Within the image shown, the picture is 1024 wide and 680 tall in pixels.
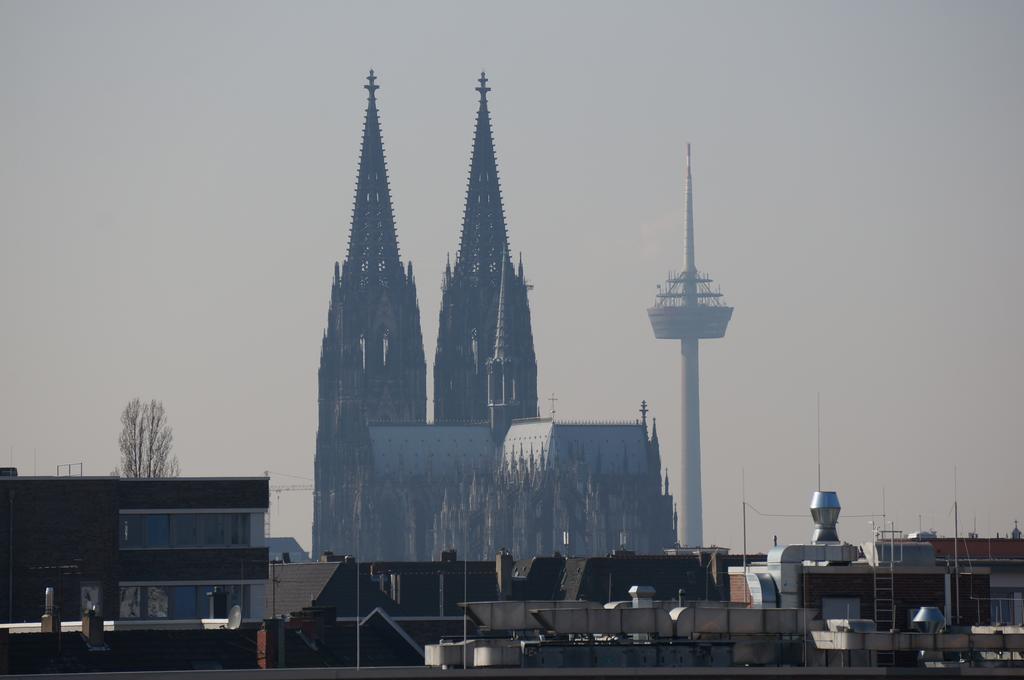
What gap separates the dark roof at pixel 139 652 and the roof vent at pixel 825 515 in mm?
13360

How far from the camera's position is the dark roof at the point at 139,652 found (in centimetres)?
5641

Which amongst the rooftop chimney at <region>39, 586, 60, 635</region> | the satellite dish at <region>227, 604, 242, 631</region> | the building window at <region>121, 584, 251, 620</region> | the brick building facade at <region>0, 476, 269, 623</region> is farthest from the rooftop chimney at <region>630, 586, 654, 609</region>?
the building window at <region>121, 584, 251, 620</region>

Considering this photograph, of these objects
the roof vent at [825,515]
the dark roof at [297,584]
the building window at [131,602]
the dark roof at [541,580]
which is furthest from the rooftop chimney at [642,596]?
the dark roof at [541,580]

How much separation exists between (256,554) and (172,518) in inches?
99.3

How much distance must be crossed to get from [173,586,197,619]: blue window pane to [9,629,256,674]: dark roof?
14082mm

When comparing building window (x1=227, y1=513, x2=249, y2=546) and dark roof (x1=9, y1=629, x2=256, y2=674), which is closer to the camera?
dark roof (x1=9, y1=629, x2=256, y2=674)

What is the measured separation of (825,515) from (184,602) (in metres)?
30.1

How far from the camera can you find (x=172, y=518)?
7662cm

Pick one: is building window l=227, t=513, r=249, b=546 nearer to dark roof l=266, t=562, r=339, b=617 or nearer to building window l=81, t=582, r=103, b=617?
building window l=81, t=582, r=103, b=617

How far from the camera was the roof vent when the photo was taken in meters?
50.4

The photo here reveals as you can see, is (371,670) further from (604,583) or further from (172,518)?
(604,583)

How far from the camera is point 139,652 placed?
58.8 m

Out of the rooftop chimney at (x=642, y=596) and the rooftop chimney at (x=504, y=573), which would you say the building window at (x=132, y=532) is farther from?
the rooftop chimney at (x=642, y=596)

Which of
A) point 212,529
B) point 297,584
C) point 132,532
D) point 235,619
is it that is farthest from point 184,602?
point 297,584
